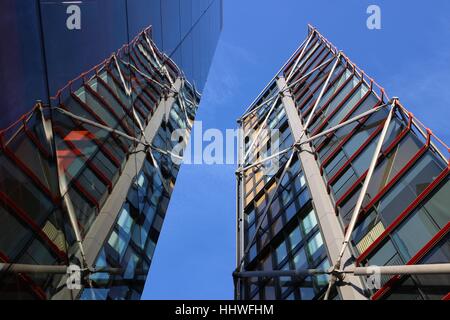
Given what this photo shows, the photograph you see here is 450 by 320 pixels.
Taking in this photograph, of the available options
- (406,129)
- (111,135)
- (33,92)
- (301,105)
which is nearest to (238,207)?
(301,105)

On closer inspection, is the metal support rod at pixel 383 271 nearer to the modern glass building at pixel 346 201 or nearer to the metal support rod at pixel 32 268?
the modern glass building at pixel 346 201

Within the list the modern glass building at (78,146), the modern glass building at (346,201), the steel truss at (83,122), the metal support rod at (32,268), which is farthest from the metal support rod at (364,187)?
the metal support rod at (32,268)

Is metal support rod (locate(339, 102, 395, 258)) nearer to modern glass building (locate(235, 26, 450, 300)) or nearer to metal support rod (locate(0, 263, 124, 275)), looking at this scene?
modern glass building (locate(235, 26, 450, 300))

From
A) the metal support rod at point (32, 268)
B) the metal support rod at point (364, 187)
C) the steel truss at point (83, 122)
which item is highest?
the metal support rod at point (364, 187)

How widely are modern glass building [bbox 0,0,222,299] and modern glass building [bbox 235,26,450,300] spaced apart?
790 cm

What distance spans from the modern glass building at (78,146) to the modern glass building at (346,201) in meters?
7.90

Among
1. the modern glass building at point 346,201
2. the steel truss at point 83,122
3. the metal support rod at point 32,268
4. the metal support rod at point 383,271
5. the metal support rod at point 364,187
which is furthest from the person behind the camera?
the metal support rod at point 364,187

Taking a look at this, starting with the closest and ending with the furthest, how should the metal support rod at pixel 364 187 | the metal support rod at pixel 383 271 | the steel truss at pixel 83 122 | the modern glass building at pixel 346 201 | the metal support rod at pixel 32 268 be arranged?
the metal support rod at pixel 32 268
the steel truss at pixel 83 122
the metal support rod at pixel 383 271
the modern glass building at pixel 346 201
the metal support rod at pixel 364 187

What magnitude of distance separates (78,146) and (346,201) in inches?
670

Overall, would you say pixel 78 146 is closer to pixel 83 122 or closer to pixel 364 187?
pixel 83 122

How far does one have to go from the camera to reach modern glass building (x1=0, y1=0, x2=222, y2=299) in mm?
5941

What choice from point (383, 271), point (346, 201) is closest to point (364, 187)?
point (346, 201)

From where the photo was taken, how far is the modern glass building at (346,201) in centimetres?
1717

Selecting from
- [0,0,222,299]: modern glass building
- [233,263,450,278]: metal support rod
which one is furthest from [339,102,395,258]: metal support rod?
[0,0,222,299]: modern glass building
